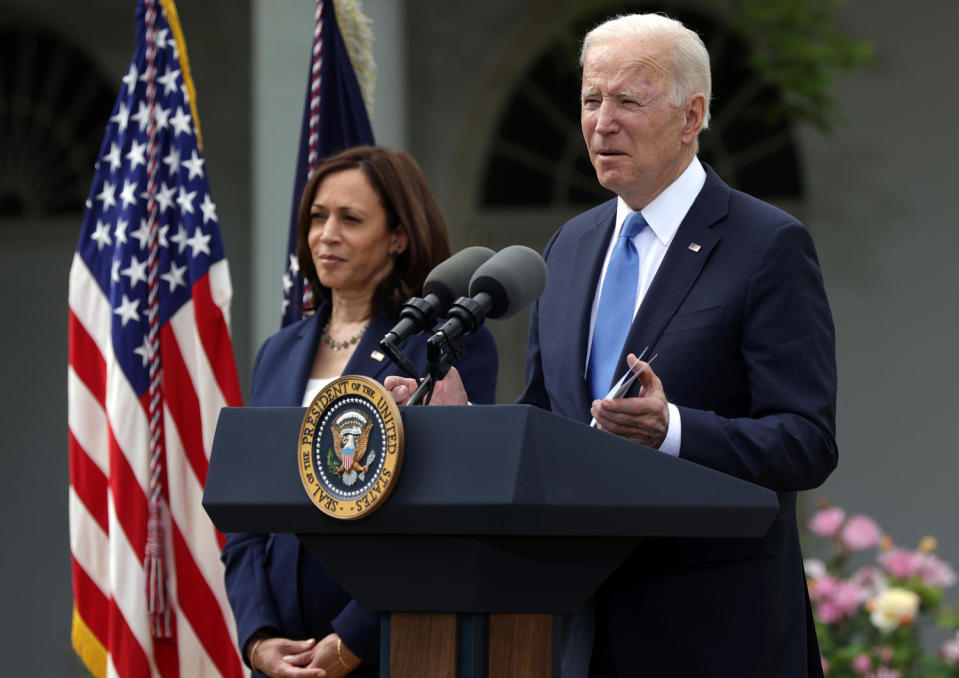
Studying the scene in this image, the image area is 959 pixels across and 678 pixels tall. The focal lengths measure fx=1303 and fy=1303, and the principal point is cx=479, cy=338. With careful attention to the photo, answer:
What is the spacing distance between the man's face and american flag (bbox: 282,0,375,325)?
1.63m

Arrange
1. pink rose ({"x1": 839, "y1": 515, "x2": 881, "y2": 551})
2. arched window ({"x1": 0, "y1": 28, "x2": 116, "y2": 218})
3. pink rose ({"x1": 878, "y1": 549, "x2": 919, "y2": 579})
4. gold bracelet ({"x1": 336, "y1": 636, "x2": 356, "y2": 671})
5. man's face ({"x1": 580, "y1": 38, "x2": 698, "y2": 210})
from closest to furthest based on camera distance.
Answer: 1. man's face ({"x1": 580, "y1": 38, "x2": 698, "y2": 210})
2. gold bracelet ({"x1": 336, "y1": 636, "x2": 356, "y2": 671})
3. pink rose ({"x1": 878, "y1": 549, "x2": 919, "y2": 579})
4. pink rose ({"x1": 839, "y1": 515, "x2": 881, "y2": 551})
5. arched window ({"x1": 0, "y1": 28, "x2": 116, "y2": 218})

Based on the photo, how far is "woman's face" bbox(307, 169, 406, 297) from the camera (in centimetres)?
294

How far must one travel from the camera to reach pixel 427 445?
158cm

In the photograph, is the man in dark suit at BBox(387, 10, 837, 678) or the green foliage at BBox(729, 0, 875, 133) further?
the green foliage at BBox(729, 0, 875, 133)

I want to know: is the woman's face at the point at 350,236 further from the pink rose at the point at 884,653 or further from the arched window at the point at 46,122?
the arched window at the point at 46,122

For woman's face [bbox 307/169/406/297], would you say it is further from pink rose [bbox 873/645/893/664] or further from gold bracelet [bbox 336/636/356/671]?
pink rose [bbox 873/645/893/664]

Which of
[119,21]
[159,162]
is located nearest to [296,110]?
[159,162]

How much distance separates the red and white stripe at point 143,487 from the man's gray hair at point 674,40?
1861 millimetres

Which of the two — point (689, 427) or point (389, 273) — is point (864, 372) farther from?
point (689, 427)

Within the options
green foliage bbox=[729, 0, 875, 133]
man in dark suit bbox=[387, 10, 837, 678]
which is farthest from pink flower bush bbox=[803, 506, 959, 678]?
green foliage bbox=[729, 0, 875, 133]

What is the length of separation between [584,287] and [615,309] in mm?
91

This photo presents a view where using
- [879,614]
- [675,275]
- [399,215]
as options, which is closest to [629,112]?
[675,275]

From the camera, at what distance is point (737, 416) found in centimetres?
205

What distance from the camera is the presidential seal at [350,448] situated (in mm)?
1574
